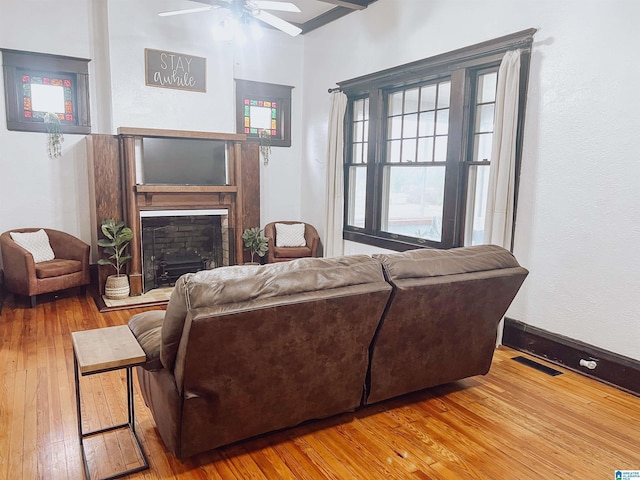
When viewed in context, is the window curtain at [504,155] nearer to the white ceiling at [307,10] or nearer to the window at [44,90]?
the white ceiling at [307,10]

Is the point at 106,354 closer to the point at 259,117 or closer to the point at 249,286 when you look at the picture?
the point at 249,286

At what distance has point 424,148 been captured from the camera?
5.04 meters

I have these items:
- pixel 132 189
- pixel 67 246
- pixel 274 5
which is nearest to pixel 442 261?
pixel 274 5

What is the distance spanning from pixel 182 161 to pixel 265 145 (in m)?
1.42

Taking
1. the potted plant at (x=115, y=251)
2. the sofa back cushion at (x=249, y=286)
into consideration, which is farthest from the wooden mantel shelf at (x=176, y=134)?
the sofa back cushion at (x=249, y=286)

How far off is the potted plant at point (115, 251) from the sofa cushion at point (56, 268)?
0.26m

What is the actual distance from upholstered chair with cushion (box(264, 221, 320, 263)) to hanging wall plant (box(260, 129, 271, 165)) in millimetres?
1001

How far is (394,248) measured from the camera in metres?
5.35

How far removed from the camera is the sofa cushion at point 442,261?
2.46 metres

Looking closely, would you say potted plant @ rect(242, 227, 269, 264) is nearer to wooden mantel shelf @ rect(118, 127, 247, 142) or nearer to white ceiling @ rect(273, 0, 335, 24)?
wooden mantel shelf @ rect(118, 127, 247, 142)

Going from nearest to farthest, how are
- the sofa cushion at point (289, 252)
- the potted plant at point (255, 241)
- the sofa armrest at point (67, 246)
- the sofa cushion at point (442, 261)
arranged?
the sofa cushion at point (442, 261) → the sofa armrest at point (67, 246) → the potted plant at point (255, 241) → the sofa cushion at point (289, 252)

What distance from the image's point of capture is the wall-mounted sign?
18.9 feet

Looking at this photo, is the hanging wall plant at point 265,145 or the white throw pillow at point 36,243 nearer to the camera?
the white throw pillow at point 36,243

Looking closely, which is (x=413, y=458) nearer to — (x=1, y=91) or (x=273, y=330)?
(x=273, y=330)
